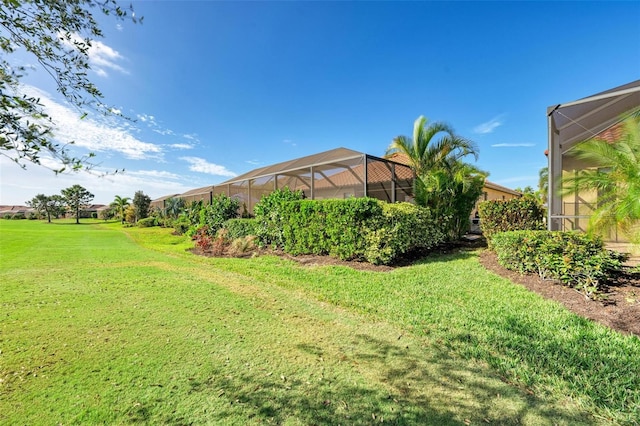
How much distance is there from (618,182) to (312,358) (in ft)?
18.8

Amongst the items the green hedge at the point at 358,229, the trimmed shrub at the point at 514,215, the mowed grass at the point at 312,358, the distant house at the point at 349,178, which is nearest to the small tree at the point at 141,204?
the distant house at the point at 349,178

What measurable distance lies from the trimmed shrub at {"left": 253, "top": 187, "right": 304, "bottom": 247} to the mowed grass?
4.96 meters

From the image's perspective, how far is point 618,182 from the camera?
438 centimetres

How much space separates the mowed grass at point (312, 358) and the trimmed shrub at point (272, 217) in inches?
195

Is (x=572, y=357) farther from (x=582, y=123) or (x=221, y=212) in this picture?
(x=221, y=212)

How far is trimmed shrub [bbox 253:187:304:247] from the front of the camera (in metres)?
10.5

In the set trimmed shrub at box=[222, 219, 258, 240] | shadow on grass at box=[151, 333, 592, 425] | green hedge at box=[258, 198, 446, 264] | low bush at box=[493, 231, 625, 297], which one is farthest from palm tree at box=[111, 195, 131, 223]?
low bush at box=[493, 231, 625, 297]

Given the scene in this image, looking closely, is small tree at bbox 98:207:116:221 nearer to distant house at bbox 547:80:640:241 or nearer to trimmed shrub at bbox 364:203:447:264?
trimmed shrub at bbox 364:203:447:264

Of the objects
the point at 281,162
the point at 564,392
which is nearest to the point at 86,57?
the point at 564,392

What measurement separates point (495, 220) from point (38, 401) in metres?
10.4

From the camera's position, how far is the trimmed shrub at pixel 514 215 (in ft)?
26.6

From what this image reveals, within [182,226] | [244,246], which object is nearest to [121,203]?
[182,226]

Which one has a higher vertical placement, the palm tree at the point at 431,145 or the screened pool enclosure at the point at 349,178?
the palm tree at the point at 431,145

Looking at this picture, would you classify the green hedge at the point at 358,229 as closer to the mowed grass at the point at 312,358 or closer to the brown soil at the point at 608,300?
the mowed grass at the point at 312,358
